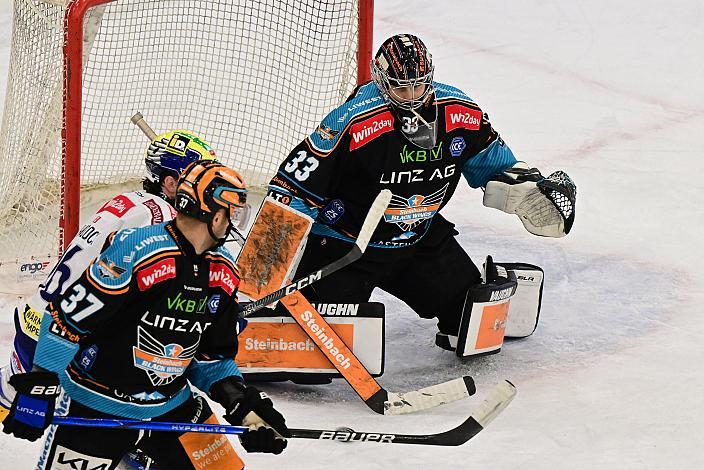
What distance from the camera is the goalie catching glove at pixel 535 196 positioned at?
430cm

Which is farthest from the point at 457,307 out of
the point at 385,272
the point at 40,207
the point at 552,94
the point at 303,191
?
the point at 552,94

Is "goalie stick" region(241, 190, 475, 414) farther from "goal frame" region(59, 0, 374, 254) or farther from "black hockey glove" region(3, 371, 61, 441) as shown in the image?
"black hockey glove" region(3, 371, 61, 441)

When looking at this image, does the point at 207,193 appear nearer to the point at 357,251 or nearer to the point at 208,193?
the point at 208,193

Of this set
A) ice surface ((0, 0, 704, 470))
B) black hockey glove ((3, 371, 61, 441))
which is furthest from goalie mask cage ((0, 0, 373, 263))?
black hockey glove ((3, 371, 61, 441))

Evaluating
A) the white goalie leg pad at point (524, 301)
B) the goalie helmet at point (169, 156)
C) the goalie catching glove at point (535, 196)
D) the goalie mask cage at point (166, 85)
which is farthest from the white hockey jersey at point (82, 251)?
the white goalie leg pad at point (524, 301)

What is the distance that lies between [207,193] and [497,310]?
183 cm

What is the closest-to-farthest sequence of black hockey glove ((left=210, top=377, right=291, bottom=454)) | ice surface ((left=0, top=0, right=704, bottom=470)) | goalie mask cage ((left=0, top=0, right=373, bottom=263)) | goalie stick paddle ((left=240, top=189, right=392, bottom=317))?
black hockey glove ((left=210, top=377, right=291, bottom=454)), goalie stick paddle ((left=240, top=189, right=392, bottom=317)), ice surface ((left=0, top=0, right=704, bottom=470)), goalie mask cage ((left=0, top=0, right=373, bottom=263))

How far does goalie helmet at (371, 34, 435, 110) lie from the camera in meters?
3.91

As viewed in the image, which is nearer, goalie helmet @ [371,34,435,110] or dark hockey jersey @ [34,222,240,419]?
dark hockey jersey @ [34,222,240,419]

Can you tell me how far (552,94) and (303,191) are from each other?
120 inches

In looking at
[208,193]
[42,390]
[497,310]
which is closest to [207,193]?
[208,193]

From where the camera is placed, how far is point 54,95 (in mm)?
4512

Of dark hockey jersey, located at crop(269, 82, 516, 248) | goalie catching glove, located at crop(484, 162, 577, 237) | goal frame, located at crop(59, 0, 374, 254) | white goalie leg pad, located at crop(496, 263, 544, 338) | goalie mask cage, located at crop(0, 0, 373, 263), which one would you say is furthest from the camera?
goalie mask cage, located at crop(0, 0, 373, 263)

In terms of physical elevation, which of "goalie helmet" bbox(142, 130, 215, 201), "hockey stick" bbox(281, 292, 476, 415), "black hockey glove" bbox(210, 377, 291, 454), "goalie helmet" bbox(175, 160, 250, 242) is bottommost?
"hockey stick" bbox(281, 292, 476, 415)
